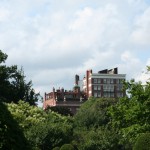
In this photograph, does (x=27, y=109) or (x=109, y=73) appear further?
(x=109, y=73)

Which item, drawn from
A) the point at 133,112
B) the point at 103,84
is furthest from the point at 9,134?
the point at 103,84

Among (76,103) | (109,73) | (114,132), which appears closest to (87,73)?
(109,73)

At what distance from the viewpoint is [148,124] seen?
41031 mm

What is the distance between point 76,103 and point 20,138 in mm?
143906

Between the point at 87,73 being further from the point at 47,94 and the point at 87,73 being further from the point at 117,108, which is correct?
the point at 117,108

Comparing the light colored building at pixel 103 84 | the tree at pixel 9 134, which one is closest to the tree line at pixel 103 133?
the tree at pixel 9 134

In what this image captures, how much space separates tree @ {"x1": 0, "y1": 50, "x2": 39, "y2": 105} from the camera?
2623 inches

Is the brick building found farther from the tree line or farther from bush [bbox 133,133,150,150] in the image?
bush [bbox 133,133,150,150]

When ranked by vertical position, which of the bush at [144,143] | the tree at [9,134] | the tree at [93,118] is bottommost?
the bush at [144,143]

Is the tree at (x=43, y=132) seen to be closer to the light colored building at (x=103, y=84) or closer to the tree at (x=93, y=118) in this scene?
the tree at (x=93, y=118)

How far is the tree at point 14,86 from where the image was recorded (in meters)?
66.6

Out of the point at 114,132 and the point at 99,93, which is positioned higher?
the point at 99,93

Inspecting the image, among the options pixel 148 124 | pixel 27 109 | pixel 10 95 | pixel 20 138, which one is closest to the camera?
pixel 20 138

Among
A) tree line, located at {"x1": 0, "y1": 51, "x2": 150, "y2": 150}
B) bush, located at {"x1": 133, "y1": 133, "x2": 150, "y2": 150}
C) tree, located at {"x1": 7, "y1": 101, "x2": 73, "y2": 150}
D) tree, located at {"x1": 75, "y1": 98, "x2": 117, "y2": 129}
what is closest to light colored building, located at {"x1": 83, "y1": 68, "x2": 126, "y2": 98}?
tree, located at {"x1": 75, "y1": 98, "x2": 117, "y2": 129}
